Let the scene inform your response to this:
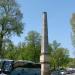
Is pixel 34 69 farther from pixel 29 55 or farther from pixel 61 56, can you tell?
pixel 61 56

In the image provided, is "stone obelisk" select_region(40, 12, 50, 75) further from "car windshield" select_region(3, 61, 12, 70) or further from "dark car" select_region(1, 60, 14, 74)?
"car windshield" select_region(3, 61, 12, 70)

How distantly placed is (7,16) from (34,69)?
12429mm

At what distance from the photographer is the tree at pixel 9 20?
1665 inches

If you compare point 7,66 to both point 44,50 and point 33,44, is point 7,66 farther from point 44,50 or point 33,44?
point 33,44

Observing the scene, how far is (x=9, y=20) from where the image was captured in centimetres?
4231

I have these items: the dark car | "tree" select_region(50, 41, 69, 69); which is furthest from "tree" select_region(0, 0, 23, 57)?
"tree" select_region(50, 41, 69, 69)

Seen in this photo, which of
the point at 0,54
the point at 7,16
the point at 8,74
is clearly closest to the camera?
the point at 8,74

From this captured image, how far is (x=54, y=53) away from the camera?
93.0 meters

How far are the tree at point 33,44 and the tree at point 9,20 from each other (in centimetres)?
2177

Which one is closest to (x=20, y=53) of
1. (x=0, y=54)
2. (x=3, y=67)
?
(x=0, y=54)

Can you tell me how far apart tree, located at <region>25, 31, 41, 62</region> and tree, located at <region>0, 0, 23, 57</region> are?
21.8m

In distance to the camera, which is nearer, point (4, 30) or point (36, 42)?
point (4, 30)

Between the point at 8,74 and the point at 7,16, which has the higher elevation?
the point at 7,16

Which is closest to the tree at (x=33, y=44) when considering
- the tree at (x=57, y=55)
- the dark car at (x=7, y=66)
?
the tree at (x=57, y=55)
